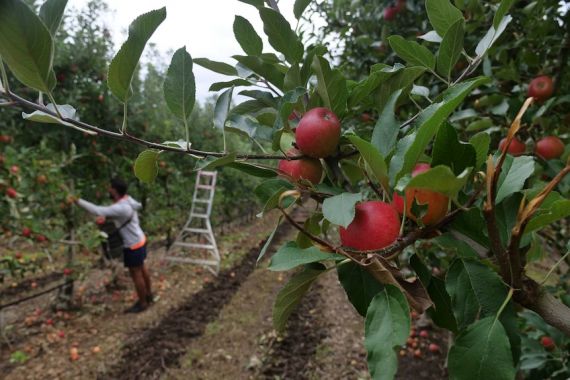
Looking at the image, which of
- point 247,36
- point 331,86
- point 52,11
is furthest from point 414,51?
point 52,11

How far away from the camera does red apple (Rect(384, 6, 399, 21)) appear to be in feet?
6.42

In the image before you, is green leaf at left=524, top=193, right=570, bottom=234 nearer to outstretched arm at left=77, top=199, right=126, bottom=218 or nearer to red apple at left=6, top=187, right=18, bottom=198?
red apple at left=6, top=187, right=18, bottom=198

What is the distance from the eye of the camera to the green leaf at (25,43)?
37 centimetres

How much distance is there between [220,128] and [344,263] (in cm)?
26

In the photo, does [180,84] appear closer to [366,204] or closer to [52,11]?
[52,11]

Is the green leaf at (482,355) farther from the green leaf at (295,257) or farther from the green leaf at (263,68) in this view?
the green leaf at (263,68)

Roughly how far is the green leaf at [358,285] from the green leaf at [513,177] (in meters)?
0.19

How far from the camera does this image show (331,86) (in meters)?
0.54

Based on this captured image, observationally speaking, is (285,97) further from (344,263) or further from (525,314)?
(525,314)

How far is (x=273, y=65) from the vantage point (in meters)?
0.65

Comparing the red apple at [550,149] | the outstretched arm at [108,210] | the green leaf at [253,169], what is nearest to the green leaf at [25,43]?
the green leaf at [253,169]

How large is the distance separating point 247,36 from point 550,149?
998mm

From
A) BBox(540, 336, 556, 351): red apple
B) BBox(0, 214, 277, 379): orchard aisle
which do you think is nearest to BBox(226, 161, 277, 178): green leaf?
BBox(540, 336, 556, 351): red apple

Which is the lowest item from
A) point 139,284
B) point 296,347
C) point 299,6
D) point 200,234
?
point 200,234
